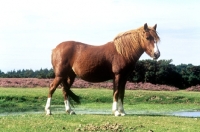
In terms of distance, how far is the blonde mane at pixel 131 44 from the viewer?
13.2 metres

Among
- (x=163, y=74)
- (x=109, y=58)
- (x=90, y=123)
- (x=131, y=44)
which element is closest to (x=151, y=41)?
(x=131, y=44)

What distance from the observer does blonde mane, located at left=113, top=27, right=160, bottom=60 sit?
43.4ft

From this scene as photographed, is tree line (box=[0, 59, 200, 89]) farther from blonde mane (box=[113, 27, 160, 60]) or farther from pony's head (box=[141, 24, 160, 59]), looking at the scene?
pony's head (box=[141, 24, 160, 59])

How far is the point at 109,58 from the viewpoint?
13414 millimetres

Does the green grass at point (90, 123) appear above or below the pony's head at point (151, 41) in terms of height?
below

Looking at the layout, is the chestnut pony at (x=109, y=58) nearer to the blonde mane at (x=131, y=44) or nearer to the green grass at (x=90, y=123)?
the blonde mane at (x=131, y=44)

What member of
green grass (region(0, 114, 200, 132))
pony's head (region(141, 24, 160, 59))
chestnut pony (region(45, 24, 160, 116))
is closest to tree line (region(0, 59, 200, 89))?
chestnut pony (region(45, 24, 160, 116))

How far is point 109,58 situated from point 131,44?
2.77ft

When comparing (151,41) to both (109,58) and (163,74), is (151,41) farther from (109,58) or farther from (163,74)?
(163,74)

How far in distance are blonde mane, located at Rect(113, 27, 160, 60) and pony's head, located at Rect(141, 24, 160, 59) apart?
14 centimetres

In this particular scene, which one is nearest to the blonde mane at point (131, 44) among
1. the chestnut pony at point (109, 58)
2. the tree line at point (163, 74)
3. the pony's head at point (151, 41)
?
the chestnut pony at point (109, 58)

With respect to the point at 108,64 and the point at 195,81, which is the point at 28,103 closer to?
the point at 108,64

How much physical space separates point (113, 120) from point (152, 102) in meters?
13.2

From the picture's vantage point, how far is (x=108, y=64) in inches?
529
